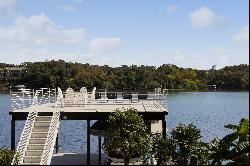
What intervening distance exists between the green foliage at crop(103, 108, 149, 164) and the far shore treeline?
64.9m

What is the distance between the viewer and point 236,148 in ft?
41.1

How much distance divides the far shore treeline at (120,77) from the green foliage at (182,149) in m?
66.6

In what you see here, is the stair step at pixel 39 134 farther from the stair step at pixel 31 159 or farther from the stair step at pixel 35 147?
the stair step at pixel 31 159

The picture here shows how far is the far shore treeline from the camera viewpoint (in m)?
85.1

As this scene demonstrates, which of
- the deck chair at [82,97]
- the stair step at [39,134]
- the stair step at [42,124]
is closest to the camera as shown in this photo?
the stair step at [39,134]

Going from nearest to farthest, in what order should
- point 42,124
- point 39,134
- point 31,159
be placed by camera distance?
1. point 31,159
2. point 39,134
3. point 42,124

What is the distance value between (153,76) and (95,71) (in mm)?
11740

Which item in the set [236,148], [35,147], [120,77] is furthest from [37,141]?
[120,77]

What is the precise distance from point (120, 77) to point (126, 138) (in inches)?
2693

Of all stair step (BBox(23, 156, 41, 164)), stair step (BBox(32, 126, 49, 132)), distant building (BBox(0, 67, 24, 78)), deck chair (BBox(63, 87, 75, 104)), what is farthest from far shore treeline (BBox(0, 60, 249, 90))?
stair step (BBox(23, 156, 41, 164))

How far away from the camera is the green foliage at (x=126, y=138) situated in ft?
50.3

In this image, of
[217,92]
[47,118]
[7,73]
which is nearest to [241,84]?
[217,92]

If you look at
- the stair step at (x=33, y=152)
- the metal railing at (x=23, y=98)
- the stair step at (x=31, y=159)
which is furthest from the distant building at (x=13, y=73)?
the stair step at (x=31, y=159)

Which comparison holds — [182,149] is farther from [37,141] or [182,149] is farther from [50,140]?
[37,141]
